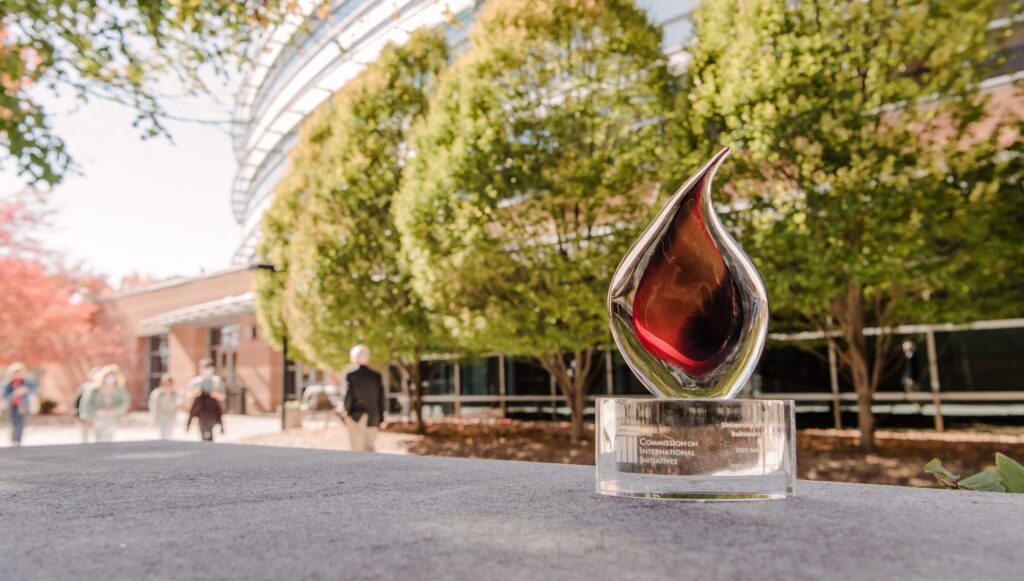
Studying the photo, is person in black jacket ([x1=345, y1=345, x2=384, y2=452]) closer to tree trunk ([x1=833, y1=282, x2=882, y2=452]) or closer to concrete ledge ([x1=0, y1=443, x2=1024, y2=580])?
tree trunk ([x1=833, y1=282, x2=882, y2=452])

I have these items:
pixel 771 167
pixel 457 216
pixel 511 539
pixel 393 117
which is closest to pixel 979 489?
pixel 511 539

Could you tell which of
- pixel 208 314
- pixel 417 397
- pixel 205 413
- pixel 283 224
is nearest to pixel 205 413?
pixel 205 413

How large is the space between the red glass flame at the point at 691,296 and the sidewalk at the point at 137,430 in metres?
17.4

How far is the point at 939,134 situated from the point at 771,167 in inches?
168

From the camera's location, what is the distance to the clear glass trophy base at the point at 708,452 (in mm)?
1991

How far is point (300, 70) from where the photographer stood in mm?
32000

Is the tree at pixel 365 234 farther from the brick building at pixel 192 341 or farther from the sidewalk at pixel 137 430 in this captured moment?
the brick building at pixel 192 341

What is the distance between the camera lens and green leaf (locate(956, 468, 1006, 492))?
92.5 inches

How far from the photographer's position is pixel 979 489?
2348 millimetres

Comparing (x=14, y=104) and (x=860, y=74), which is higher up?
(x=860, y=74)

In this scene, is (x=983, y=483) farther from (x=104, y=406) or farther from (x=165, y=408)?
(x=165, y=408)

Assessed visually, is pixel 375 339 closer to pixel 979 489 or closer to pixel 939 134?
pixel 939 134

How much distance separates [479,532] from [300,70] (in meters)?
33.1

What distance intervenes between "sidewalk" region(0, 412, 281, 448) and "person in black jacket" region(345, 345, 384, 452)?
28.0ft
